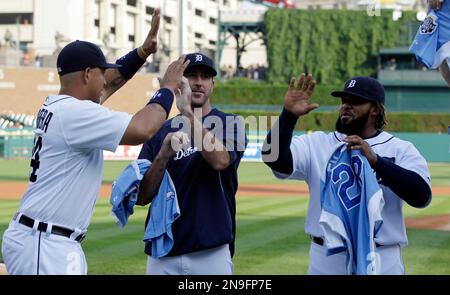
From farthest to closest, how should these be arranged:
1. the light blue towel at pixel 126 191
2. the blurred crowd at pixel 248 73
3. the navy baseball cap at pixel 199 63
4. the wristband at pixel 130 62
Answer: the blurred crowd at pixel 248 73
the wristband at pixel 130 62
the navy baseball cap at pixel 199 63
the light blue towel at pixel 126 191

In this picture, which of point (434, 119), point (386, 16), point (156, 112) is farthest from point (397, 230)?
point (386, 16)

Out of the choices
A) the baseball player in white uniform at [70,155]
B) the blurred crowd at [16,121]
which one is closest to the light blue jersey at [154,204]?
the baseball player in white uniform at [70,155]

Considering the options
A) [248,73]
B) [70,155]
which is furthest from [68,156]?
[248,73]

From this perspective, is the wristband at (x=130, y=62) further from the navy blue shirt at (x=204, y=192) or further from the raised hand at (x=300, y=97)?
the raised hand at (x=300, y=97)

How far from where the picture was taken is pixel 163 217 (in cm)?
548

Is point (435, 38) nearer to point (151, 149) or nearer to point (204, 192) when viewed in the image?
point (204, 192)

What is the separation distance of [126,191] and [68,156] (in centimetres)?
57

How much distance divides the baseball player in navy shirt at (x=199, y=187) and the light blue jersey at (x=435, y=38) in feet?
4.33

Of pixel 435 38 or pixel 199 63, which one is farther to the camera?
pixel 199 63

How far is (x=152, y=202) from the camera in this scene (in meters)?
5.57

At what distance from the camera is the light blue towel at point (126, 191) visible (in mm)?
5395

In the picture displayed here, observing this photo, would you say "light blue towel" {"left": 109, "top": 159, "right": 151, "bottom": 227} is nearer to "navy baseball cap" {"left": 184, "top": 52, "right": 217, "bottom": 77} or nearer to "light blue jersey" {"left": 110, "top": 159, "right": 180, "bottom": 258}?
"light blue jersey" {"left": 110, "top": 159, "right": 180, "bottom": 258}

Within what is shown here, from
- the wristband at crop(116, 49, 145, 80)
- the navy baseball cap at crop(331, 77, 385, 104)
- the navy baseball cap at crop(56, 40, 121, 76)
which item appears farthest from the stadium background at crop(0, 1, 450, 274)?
the navy baseball cap at crop(56, 40, 121, 76)
